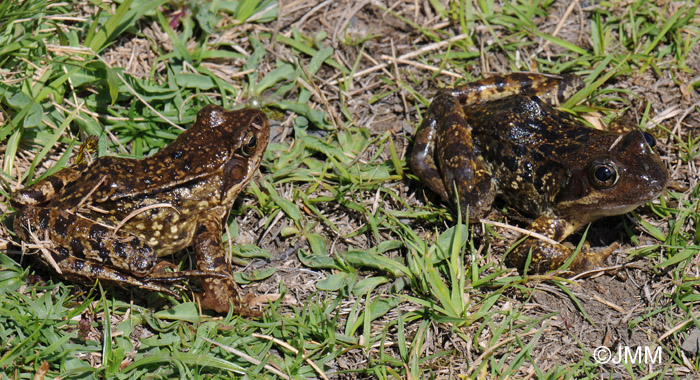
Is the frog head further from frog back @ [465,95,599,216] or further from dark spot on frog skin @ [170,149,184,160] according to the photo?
dark spot on frog skin @ [170,149,184,160]

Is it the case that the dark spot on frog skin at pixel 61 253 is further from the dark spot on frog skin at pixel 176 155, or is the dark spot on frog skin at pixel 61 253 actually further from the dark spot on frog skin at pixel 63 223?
the dark spot on frog skin at pixel 176 155

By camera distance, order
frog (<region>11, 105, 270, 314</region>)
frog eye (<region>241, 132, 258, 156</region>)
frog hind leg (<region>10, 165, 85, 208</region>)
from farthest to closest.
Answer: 1. frog eye (<region>241, 132, 258, 156</region>)
2. frog hind leg (<region>10, 165, 85, 208</region>)
3. frog (<region>11, 105, 270, 314</region>)

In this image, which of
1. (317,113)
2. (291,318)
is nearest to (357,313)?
(291,318)

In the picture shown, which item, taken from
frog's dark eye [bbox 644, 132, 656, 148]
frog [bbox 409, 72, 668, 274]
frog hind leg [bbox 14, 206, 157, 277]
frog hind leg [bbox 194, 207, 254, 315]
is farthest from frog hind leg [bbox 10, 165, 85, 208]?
frog's dark eye [bbox 644, 132, 656, 148]

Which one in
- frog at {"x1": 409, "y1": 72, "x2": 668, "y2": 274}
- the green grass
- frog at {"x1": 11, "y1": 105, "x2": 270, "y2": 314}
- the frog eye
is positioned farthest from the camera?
the frog eye

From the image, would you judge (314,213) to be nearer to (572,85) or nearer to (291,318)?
(291,318)

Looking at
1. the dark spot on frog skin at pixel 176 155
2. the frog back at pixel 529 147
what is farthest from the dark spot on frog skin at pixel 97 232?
the frog back at pixel 529 147

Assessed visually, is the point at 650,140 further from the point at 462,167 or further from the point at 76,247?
the point at 76,247
